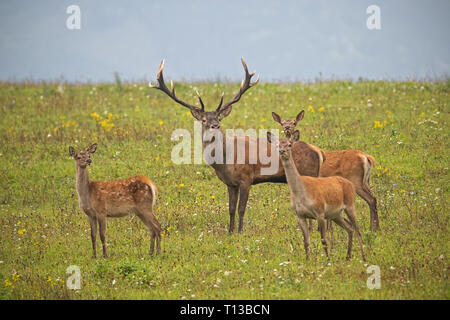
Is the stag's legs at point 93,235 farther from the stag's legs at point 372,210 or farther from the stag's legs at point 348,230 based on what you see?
the stag's legs at point 372,210

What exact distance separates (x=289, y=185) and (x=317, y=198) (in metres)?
0.43

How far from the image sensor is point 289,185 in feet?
32.6

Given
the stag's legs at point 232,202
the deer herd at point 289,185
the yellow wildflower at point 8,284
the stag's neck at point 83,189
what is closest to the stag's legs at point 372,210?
the deer herd at point 289,185

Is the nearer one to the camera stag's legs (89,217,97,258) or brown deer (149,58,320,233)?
stag's legs (89,217,97,258)

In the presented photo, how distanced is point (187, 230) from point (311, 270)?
129 inches

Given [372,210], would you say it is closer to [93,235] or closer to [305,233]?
[305,233]

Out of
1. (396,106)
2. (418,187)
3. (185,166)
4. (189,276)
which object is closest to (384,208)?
(418,187)

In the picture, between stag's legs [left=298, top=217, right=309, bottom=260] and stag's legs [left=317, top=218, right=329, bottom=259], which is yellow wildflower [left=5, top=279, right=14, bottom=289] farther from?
stag's legs [left=317, top=218, right=329, bottom=259]

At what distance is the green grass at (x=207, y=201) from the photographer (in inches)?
370

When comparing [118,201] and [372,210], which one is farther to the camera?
[372,210]

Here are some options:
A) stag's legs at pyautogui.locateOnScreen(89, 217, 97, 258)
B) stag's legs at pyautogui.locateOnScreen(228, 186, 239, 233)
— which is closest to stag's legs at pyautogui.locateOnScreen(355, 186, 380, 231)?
stag's legs at pyautogui.locateOnScreen(228, 186, 239, 233)

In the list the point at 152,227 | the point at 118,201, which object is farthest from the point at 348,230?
the point at 118,201

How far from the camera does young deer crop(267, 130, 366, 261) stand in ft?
32.0
